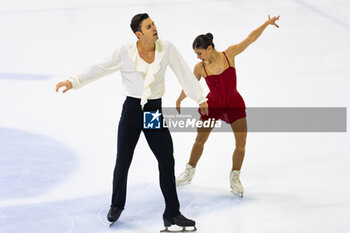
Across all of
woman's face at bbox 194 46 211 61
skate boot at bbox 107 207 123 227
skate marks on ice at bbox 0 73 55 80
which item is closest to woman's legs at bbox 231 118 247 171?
woman's face at bbox 194 46 211 61

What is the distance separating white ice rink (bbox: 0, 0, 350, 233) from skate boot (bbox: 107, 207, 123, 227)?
8 cm

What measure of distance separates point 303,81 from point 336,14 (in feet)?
11.8

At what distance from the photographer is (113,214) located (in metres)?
4.93

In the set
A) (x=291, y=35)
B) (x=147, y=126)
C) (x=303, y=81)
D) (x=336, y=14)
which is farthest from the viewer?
(x=336, y=14)

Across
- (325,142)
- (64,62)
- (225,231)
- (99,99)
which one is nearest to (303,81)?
(325,142)

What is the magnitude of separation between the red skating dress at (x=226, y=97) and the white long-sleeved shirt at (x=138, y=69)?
21.3 inches

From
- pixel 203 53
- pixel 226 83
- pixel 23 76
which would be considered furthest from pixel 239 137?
pixel 23 76

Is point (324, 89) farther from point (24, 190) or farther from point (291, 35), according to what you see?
point (24, 190)

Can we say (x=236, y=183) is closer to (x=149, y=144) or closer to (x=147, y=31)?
(x=149, y=144)

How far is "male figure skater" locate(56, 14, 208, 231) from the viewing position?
15.2ft

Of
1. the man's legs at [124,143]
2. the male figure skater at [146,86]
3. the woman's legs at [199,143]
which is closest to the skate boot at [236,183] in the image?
the woman's legs at [199,143]

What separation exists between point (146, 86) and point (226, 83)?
32.9 inches

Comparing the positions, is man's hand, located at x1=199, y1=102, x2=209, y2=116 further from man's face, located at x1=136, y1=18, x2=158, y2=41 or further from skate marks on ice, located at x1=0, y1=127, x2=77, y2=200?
skate marks on ice, located at x1=0, y1=127, x2=77, y2=200

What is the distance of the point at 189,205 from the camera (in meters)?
5.29
